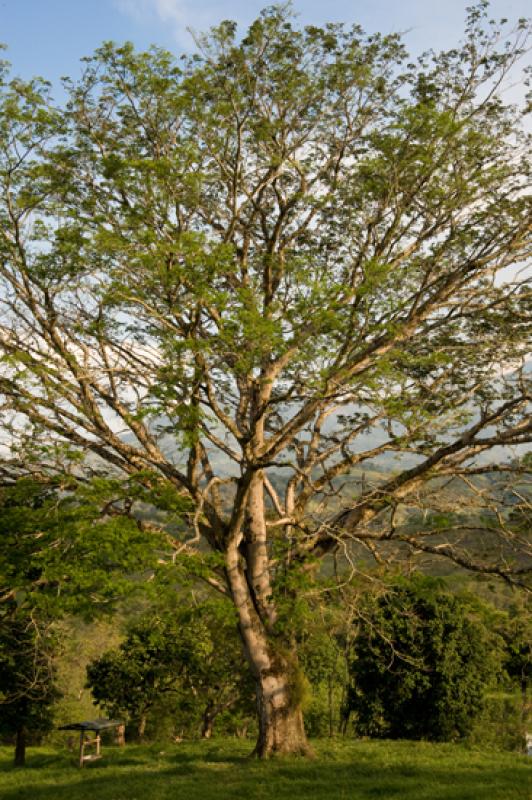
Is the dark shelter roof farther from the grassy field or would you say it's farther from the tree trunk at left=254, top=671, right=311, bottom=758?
the tree trunk at left=254, top=671, right=311, bottom=758

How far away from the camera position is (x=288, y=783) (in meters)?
12.1

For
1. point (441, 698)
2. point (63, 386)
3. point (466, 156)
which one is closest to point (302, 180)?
point (466, 156)

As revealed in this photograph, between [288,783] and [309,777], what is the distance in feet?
2.66

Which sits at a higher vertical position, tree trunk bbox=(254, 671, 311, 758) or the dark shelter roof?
tree trunk bbox=(254, 671, 311, 758)

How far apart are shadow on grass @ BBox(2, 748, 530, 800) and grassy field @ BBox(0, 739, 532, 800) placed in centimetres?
2

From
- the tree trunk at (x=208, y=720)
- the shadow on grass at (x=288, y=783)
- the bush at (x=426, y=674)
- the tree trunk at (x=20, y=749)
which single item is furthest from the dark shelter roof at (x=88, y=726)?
the tree trunk at (x=208, y=720)

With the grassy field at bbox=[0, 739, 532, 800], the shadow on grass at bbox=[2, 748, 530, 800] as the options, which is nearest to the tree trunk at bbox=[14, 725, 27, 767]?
the grassy field at bbox=[0, 739, 532, 800]

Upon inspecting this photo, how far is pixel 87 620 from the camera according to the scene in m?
12.0

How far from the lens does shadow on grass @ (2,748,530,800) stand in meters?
10.9

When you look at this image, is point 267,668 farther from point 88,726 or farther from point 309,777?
point 88,726

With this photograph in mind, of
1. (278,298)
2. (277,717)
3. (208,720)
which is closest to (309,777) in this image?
(277,717)

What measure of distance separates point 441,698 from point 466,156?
60.0ft

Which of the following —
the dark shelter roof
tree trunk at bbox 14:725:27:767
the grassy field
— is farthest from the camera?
tree trunk at bbox 14:725:27:767

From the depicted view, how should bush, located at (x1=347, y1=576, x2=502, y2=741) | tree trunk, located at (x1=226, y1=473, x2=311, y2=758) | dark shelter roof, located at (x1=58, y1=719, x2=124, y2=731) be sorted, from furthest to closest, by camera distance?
bush, located at (x1=347, y1=576, x2=502, y2=741) < dark shelter roof, located at (x1=58, y1=719, x2=124, y2=731) < tree trunk, located at (x1=226, y1=473, x2=311, y2=758)
